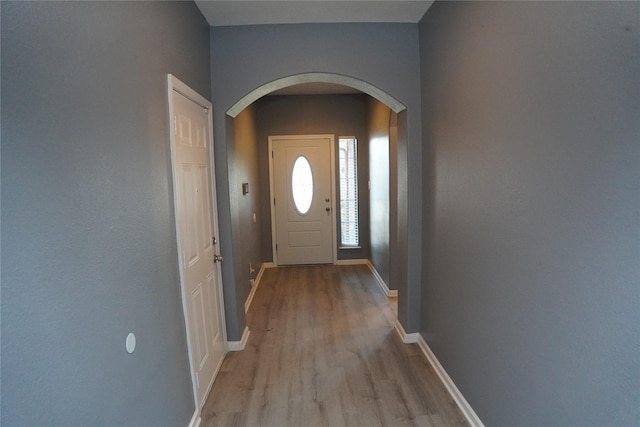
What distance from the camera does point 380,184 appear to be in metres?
4.26

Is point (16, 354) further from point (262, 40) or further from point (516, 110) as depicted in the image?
point (262, 40)

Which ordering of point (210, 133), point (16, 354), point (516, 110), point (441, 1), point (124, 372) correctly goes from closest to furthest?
point (16, 354)
point (124, 372)
point (516, 110)
point (441, 1)
point (210, 133)

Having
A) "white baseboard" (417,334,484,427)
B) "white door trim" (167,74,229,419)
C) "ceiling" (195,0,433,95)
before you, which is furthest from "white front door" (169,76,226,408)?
"white baseboard" (417,334,484,427)

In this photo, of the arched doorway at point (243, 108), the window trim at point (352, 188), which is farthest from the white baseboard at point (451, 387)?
the window trim at point (352, 188)

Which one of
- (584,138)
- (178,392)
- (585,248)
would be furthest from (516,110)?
(178,392)

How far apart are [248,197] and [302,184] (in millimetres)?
1266

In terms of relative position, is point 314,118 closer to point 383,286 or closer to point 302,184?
point 302,184

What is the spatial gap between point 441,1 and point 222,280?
100 inches

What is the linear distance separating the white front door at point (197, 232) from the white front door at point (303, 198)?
2717 mm

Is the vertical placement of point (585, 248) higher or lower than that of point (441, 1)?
lower

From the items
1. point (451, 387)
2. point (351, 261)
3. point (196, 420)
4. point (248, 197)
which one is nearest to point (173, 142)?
point (196, 420)

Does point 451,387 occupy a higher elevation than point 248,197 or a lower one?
lower

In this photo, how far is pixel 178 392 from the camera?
5.81 ft

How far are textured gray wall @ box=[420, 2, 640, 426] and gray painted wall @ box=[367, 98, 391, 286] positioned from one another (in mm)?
1707
